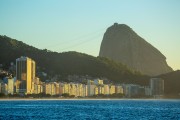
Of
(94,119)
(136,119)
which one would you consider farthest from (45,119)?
(136,119)

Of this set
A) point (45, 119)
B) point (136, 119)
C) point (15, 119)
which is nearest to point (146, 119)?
point (136, 119)

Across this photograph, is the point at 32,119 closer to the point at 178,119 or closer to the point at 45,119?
the point at 45,119

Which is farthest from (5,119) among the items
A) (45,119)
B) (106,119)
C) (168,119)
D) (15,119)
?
(168,119)

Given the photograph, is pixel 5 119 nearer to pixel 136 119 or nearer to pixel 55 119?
pixel 55 119

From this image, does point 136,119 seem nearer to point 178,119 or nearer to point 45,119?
point 178,119

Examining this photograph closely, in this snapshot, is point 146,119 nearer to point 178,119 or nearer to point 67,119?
point 178,119

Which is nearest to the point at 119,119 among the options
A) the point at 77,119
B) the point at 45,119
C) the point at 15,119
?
the point at 77,119
